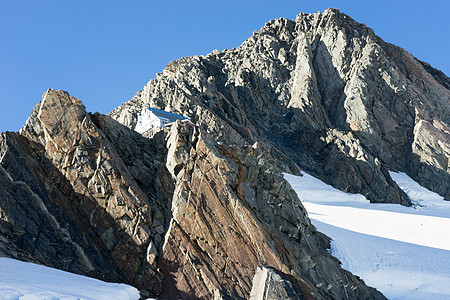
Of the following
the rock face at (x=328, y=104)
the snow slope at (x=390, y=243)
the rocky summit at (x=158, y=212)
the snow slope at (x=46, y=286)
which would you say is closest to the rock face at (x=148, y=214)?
the rocky summit at (x=158, y=212)

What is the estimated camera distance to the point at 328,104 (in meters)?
77.9

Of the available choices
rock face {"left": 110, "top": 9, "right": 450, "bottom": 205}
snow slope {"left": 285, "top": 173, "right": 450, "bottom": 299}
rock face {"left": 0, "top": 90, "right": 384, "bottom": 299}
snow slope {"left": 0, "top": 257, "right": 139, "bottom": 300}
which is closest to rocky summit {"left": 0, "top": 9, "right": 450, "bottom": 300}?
rock face {"left": 0, "top": 90, "right": 384, "bottom": 299}

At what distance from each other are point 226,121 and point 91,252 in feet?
148

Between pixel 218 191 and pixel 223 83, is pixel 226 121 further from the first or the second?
pixel 218 191

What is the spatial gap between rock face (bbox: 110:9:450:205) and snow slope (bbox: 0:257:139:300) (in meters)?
39.5

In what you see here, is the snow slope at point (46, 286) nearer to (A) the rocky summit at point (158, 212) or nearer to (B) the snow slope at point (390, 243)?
(A) the rocky summit at point (158, 212)

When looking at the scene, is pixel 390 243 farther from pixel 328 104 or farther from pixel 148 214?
pixel 328 104

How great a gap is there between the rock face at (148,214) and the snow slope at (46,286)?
2.67 meters

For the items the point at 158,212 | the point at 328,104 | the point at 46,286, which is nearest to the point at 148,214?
the point at 158,212

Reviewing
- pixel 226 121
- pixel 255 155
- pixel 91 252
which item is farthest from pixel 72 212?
pixel 226 121

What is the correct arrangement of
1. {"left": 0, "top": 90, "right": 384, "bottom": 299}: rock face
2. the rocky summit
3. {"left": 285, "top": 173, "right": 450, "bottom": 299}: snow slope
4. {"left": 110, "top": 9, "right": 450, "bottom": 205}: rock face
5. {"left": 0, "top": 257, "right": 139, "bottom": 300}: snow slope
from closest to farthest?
{"left": 0, "top": 257, "right": 139, "bottom": 300}: snow slope
the rocky summit
{"left": 0, "top": 90, "right": 384, "bottom": 299}: rock face
{"left": 285, "top": 173, "right": 450, "bottom": 299}: snow slope
{"left": 110, "top": 9, "right": 450, "bottom": 205}: rock face

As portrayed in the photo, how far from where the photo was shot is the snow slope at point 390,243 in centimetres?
2780

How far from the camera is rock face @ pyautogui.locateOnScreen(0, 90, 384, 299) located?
21219 mm

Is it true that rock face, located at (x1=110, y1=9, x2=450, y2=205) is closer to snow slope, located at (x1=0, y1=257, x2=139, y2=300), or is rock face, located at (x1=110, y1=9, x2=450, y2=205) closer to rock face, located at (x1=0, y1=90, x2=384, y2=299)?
rock face, located at (x1=0, y1=90, x2=384, y2=299)
